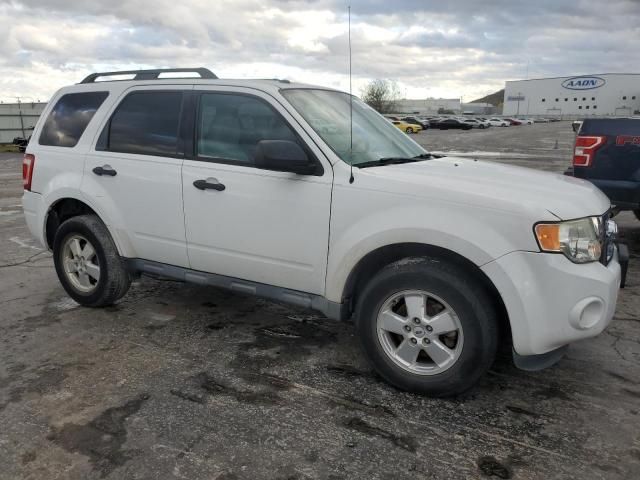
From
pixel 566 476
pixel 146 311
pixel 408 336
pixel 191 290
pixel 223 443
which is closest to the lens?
pixel 566 476

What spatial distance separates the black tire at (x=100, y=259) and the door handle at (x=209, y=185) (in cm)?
113

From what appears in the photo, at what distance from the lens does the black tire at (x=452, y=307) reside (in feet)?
9.97

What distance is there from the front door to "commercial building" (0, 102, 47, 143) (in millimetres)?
27903

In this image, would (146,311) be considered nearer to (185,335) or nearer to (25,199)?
(185,335)

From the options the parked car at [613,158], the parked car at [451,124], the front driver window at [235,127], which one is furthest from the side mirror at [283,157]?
the parked car at [451,124]

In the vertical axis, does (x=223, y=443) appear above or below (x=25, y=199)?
below

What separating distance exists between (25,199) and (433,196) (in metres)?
3.80

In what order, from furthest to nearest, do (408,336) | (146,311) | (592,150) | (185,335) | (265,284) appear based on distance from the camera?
(592,150) < (146,311) < (185,335) < (265,284) < (408,336)

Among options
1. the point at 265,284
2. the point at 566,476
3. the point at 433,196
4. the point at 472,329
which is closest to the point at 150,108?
the point at 265,284

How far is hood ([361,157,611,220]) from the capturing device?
117 inches

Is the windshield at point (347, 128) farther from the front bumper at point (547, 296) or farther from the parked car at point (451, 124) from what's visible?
the parked car at point (451, 124)

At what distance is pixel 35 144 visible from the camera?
16.1ft

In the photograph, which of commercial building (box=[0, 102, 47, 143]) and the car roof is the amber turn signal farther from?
commercial building (box=[0, 102, 47, 143])

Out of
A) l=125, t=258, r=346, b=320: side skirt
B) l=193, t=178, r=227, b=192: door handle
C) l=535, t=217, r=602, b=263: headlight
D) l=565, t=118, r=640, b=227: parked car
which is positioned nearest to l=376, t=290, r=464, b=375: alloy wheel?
l=125, t=258, r=346, b=320: side skirt
